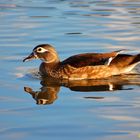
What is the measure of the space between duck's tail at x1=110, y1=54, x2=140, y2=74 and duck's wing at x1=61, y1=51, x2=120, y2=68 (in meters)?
0.19

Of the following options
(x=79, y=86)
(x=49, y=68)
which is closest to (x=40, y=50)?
(x=49, y=68)

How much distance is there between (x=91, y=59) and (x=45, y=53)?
1.12m

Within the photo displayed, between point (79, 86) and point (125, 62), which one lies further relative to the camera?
point (125, 62)

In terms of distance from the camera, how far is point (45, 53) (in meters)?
15.6

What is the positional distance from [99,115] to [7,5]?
14.6 m

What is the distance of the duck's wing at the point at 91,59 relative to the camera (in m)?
14.9

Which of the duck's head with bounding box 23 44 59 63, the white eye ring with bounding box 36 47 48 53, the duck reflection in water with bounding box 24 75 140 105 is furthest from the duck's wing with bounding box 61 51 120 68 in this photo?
the white eye ring with bounding box 36 47 48 53

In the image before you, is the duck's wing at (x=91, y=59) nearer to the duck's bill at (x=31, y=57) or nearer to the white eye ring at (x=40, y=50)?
the white eye ring at (x=40, y=50)

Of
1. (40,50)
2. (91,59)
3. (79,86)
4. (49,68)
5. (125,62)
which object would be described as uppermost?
(40,50)

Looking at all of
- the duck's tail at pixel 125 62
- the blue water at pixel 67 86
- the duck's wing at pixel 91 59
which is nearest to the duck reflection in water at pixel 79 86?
the blue water at pixel 67 86

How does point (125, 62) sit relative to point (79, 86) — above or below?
above

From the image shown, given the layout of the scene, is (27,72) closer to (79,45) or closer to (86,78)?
(86,78)

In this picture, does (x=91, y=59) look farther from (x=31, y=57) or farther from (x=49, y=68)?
(x=31, y=57)

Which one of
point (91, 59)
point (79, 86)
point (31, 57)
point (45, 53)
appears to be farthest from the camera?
point (45, 53)
